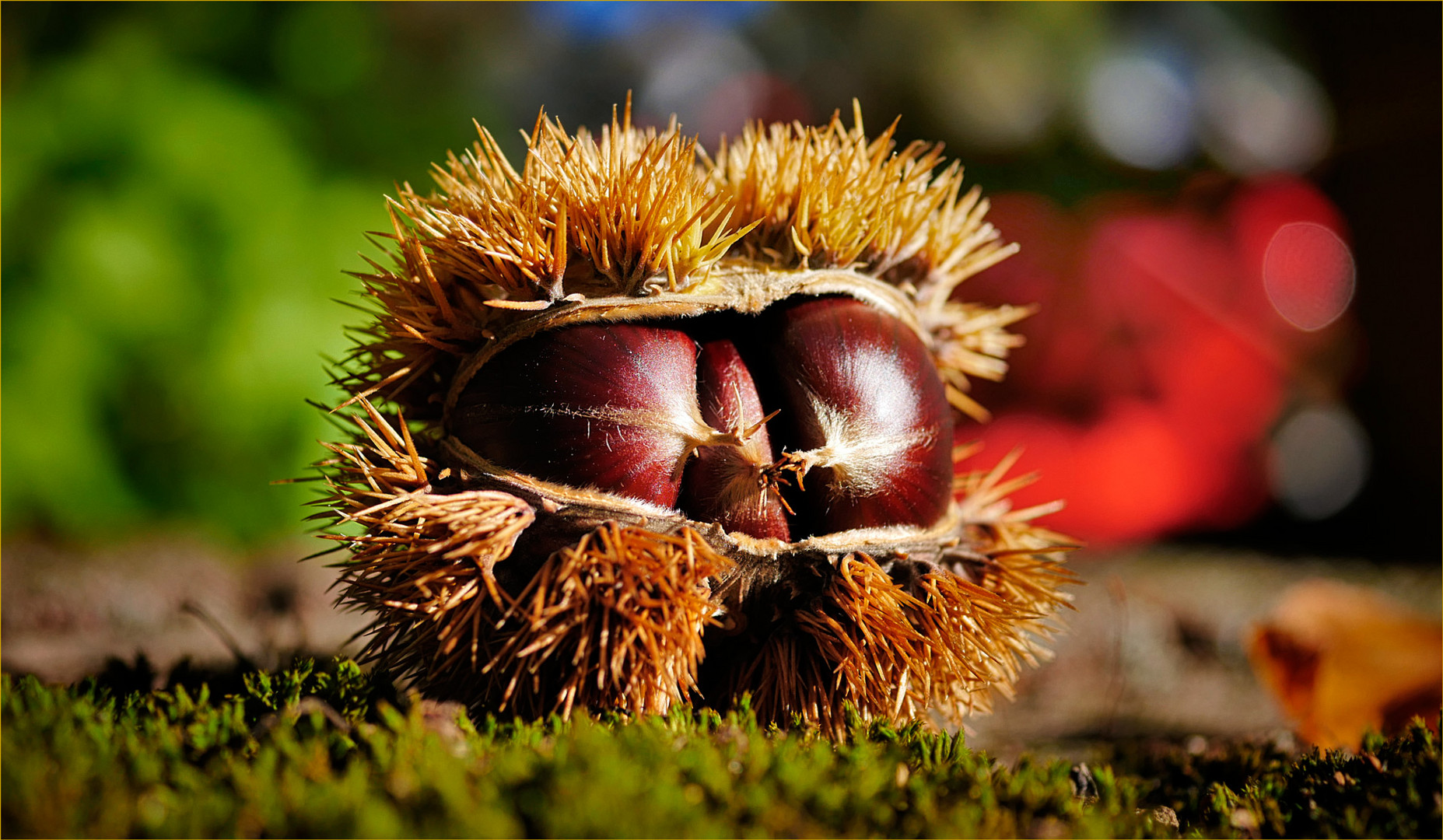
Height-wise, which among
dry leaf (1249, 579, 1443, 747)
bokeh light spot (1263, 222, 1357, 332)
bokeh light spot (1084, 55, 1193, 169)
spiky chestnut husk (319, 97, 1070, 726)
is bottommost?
dry leaf (1249, 579, 1443, 747)

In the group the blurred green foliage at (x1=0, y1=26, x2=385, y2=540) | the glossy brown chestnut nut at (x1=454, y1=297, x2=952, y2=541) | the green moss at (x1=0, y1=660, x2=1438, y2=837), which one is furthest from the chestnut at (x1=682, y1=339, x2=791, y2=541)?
the blurred green foliage at (x1=0, y1=26, x2=385, y2=540)

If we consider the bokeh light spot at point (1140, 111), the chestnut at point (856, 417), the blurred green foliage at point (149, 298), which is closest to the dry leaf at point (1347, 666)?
the chestnut at point (856, 417)

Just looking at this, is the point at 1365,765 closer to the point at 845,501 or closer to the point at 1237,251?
the point at 845,501

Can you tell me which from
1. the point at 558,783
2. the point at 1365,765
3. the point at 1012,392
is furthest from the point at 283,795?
the point at 1012,392

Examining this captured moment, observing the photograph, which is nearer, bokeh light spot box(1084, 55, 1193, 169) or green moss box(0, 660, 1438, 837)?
green moss box(0, 660, 1438, 837)

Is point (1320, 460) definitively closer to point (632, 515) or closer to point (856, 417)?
point (856, 417)

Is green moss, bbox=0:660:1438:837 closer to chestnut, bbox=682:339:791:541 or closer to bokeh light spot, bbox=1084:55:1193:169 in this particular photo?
chestnut, bbox=682:339:791:541

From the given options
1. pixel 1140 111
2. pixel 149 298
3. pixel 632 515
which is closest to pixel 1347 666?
pixel 632 515
